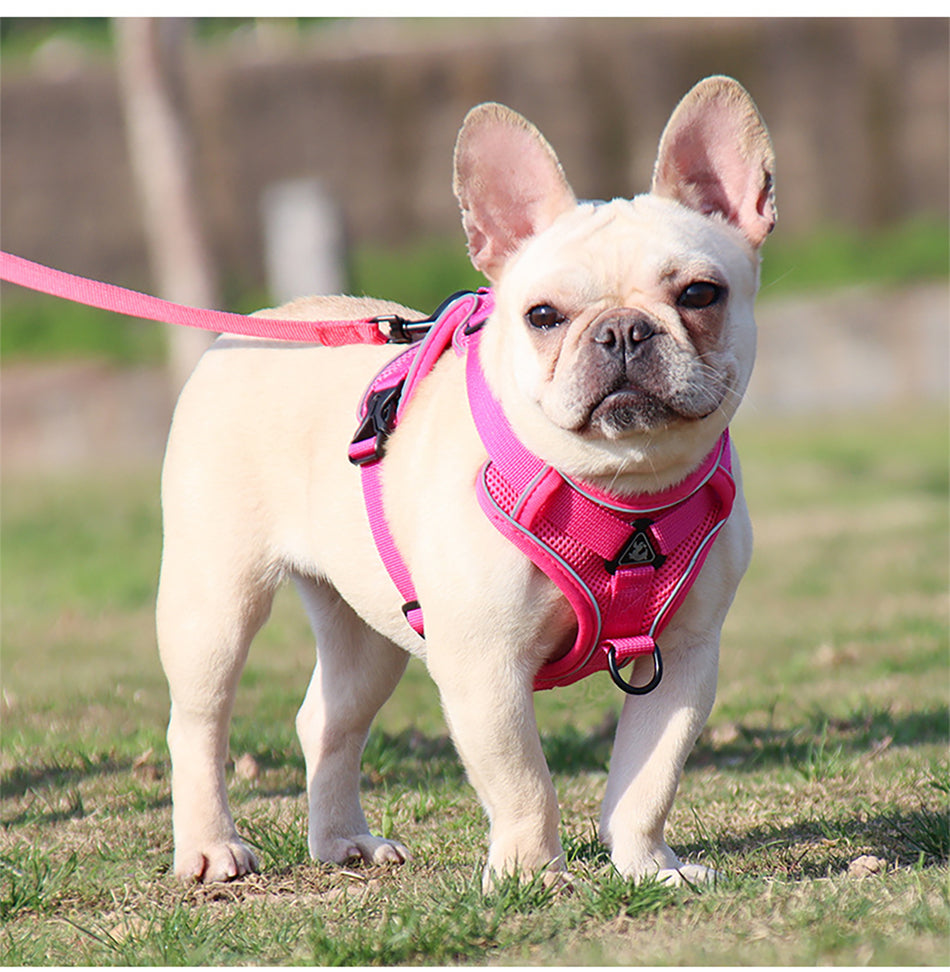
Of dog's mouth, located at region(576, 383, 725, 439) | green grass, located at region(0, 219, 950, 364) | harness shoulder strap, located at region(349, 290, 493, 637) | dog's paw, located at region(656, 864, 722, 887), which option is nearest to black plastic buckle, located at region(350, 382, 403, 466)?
harness shoulder strap, located at region(349, 290, 493, 637)

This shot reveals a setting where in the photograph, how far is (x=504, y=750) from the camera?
2.88m

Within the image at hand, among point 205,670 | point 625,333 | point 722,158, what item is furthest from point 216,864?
point 722,158

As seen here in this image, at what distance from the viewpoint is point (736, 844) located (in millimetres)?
3414

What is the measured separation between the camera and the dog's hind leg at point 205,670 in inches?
136

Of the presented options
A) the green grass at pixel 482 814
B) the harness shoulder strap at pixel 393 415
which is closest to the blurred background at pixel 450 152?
the green grass at pixel 482 814

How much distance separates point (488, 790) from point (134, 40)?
10.5m

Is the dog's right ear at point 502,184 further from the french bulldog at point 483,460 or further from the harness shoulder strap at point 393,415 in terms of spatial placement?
the harness shoulder strap at point 393,415

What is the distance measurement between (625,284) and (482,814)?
1.69 meters

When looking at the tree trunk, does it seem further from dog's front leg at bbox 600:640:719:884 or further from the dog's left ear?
dog's front leg at bbox 600:640:719:884

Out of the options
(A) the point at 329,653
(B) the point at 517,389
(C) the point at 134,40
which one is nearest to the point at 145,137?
(C) the point at 134,40

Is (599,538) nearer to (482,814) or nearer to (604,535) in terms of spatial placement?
(604,535)

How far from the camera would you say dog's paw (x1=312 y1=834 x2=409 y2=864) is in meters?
3.44

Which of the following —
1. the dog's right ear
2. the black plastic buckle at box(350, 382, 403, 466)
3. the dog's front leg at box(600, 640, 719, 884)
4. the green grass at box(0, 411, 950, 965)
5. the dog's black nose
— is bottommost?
the green grass at box(0, 411, 950, 965)

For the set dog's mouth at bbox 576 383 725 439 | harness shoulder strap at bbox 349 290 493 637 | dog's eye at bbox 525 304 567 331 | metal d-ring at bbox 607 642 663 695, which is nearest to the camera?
dog's mouth at bbox 576 383 725 439
